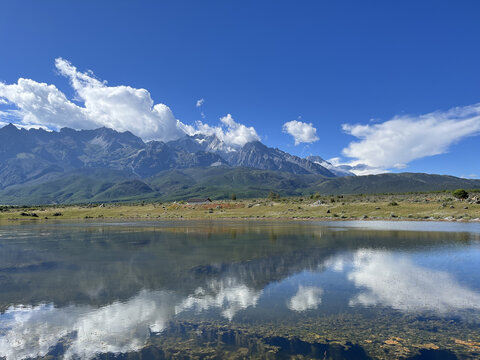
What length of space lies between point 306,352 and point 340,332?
3.07m

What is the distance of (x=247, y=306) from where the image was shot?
65.7 ft

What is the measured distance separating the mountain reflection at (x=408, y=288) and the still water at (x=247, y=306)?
80mm

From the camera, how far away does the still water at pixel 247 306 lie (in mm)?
14359

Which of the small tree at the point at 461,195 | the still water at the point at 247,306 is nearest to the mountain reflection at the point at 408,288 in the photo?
the still water at the point at 247,306

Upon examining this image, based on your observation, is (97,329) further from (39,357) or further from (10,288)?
(10,288)

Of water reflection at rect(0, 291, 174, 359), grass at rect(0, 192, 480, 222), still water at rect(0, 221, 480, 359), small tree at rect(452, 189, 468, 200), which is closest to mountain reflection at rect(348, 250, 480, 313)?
still water at rect(0, 221, 480, 359)

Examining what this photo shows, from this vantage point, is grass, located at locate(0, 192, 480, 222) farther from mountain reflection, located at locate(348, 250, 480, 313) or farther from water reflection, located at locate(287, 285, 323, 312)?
water reflection, located at locate(287, 285, 323, 312)

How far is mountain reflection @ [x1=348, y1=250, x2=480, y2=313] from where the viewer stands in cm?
1984

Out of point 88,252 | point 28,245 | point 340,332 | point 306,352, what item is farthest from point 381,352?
point 28,245

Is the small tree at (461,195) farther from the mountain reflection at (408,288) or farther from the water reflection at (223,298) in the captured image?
the water reflection at (223,298)

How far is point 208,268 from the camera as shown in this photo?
3197cm

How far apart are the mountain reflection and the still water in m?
0.08

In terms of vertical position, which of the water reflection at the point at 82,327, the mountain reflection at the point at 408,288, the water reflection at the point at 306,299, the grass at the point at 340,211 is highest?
the grass at the point at 340,211

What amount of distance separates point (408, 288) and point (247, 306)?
43.0 feet
